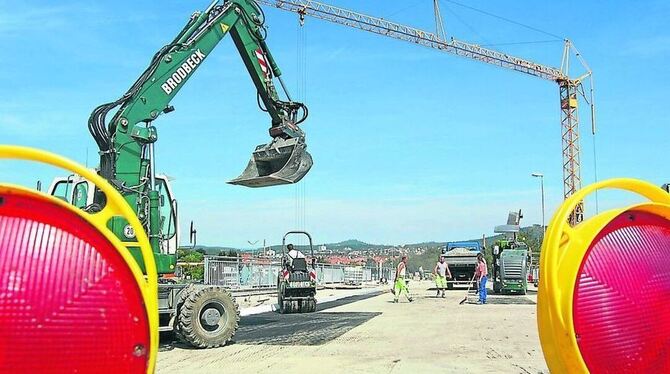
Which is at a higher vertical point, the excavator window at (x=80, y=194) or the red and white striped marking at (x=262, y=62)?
the red and white striped marking at (x=262, y=62)

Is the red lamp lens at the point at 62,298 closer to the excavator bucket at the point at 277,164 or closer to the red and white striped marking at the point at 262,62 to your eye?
the excavator bucket at the point at 277,164

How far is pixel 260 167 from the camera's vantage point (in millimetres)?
13734

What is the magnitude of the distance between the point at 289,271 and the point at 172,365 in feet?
30.5

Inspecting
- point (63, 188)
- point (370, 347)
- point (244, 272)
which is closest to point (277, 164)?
point (63, 188)

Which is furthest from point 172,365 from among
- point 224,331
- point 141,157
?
point 141,157

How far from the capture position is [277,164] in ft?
44.3

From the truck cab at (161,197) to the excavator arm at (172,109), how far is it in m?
0.21

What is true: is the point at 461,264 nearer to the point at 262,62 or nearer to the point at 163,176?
the point at 262,62

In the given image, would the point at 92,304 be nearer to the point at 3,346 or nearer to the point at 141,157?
the point at 3,346

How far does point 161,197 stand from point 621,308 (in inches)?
377

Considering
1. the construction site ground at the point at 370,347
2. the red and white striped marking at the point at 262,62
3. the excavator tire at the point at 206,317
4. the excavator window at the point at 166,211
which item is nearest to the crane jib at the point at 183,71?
the red and white striped marking at the point at 262,62

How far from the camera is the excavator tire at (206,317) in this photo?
10812mm

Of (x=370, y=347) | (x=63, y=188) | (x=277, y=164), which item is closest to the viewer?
(x=370, y=347)

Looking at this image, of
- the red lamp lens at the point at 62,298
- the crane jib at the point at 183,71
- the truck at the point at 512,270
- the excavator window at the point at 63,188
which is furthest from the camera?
the truck at the point at 512,270
